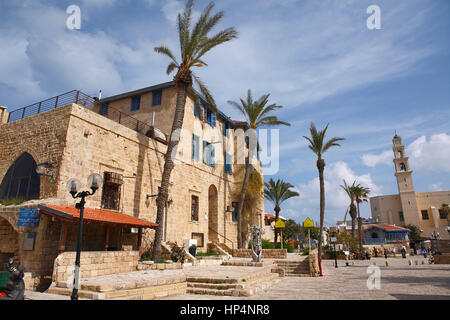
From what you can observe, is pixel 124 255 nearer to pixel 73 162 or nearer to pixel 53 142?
pixel 73 162

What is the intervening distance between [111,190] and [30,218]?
3708 millimetres

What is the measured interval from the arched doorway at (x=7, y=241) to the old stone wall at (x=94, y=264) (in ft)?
10.2

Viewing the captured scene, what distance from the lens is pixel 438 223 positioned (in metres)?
53.5

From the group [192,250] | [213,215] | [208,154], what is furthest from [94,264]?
[208,154]

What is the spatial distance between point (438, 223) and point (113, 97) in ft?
198

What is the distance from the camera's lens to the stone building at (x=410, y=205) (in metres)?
54.0

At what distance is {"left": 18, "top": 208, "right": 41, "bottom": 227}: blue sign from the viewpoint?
31.1 ft

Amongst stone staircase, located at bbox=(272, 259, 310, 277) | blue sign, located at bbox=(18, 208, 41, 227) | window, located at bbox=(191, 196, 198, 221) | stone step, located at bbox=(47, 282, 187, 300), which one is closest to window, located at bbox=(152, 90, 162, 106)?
window, located at bbox=(191, 196, 198, 221)

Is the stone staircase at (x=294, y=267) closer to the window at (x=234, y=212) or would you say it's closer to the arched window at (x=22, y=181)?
the window at (x=234, y=212)

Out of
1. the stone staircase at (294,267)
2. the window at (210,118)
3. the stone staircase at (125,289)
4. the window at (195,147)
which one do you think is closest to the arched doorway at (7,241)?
the stone staircase at (125,289)

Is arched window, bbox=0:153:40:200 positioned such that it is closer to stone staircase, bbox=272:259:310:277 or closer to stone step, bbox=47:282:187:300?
stone step, bbox=47:282:187:300

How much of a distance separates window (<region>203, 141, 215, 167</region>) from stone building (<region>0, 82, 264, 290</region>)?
0.11 metres

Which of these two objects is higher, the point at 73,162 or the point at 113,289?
the point at 73,162
